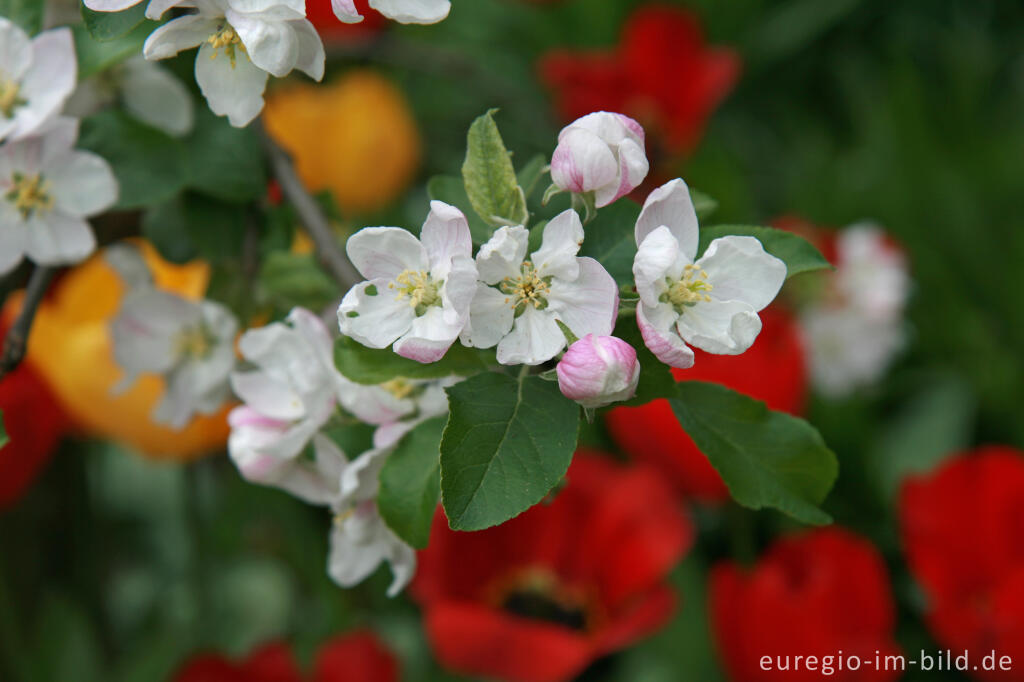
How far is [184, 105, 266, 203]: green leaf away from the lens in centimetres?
32

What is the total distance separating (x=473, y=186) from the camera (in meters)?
0.24

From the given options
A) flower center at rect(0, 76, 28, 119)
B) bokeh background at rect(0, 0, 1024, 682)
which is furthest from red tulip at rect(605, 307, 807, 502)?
flower center at rect(0, 76, 28, 119)

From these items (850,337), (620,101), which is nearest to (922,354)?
(850,337)

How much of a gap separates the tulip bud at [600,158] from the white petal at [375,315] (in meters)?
0.05

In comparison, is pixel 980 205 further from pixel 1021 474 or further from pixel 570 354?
pixel 570 354

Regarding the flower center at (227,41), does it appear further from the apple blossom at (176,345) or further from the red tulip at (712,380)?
the red tulip at (712,380)

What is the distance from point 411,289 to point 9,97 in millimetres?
135

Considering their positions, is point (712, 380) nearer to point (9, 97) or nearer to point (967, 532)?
point (967, 532)

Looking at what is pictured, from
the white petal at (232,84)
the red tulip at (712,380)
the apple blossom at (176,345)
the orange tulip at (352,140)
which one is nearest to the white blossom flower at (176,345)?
the apple blossom at (176,345)

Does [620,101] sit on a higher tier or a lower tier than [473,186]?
lower

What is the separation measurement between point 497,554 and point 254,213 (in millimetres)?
266

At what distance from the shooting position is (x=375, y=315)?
0.78 ft

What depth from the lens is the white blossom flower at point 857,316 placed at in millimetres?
744

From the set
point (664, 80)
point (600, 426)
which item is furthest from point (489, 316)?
point (664, 80)
